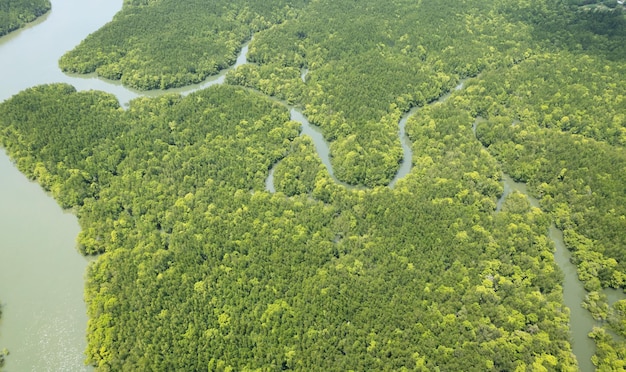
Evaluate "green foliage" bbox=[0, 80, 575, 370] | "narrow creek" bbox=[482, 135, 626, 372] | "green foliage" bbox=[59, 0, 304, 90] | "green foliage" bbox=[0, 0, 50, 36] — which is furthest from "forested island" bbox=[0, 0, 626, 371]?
"green foliage" bbox=[0, 0, 50, 36]

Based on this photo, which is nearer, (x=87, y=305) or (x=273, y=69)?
(x=87, y=305)

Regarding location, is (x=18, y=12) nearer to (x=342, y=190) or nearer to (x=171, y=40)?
(x=171, y=40)

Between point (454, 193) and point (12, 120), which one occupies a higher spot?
point (12, 120)

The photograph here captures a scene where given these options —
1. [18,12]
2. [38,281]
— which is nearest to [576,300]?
[38,281]

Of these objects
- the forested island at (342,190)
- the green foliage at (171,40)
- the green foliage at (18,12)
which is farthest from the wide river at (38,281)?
the green foliage at (18,12)

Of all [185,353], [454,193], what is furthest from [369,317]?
Answer: [454,193]

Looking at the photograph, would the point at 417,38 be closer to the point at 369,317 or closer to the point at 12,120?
the point at 369,317

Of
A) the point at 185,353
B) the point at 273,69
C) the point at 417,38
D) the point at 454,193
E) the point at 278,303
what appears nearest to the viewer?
the point at 185,353
